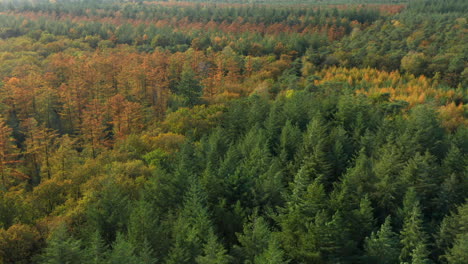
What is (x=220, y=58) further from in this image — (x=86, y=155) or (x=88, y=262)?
(x=88, y=262)

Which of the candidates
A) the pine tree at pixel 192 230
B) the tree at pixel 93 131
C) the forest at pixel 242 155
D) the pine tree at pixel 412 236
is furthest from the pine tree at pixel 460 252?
the tree at pixel 93 131

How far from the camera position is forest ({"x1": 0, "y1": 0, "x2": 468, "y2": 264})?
30328 millimetres

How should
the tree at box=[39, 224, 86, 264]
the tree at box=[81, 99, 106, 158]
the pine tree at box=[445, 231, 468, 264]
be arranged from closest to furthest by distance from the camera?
1. the tree at box=[39, 224, 86, 264]
2. the pine tree at box=[445, 231, 468, 264]
3. the tree at box=[81, 99, 106, 158]

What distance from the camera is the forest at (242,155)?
30328 mm

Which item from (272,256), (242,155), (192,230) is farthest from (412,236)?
(242,155)

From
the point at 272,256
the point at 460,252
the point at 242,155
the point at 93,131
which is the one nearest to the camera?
the point at 272,256

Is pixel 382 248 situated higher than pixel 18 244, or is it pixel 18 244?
pixel 18 244

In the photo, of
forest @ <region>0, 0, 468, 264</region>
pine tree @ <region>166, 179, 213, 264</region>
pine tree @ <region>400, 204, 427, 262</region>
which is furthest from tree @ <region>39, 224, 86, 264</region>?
pine tree @ <region>400, 204, 427, 262</region>

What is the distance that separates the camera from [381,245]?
29.8 metres

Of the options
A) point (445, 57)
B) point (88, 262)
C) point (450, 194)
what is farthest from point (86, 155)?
point (445, 57)

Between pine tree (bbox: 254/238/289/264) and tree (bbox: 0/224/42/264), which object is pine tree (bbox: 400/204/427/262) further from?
tree (bbox: 0/224/42/264)

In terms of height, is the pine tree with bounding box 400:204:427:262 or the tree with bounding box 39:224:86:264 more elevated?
the tree with bounding box 39:224:86:264

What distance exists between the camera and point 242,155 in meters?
46.9

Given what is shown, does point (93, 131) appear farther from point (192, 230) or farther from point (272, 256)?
point (272, 256)
